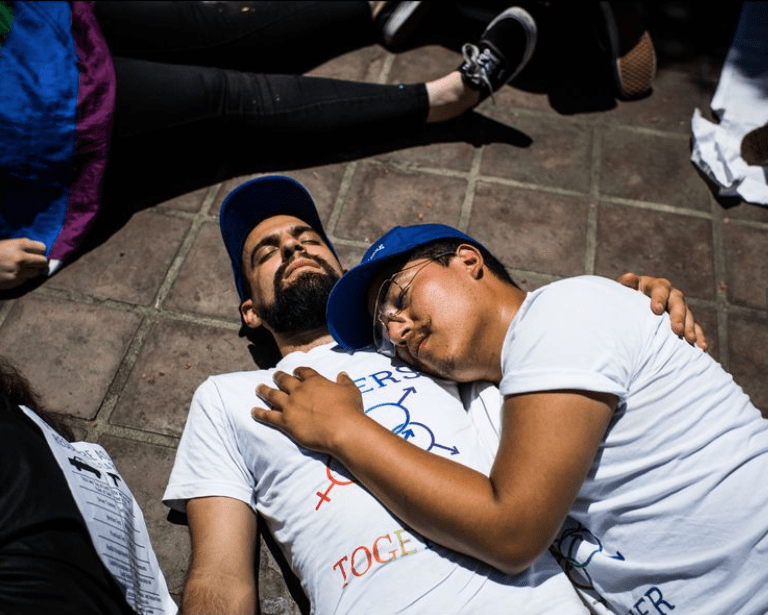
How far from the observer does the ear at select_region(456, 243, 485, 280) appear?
228 centimetres

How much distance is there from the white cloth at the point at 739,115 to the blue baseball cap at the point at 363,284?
170 centimetres

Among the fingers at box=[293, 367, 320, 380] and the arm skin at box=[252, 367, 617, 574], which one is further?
the fingers at box=[293, 367, 320, 380]

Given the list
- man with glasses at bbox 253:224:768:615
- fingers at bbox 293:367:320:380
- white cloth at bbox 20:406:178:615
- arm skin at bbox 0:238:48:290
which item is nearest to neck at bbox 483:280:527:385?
man with glasses at bbox 253:224:768:615

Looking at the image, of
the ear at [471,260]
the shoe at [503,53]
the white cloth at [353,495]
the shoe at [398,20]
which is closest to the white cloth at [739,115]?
the shoe at [503,53]

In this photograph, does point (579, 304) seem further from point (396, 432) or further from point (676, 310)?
point (396, 432)

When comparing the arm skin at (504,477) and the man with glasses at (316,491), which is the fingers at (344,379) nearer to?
the man with glasses at (316,491)

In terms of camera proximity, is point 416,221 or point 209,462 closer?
point 209,462

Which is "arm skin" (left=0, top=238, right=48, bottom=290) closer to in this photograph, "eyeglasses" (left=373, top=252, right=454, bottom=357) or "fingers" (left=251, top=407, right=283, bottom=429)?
"fingers" (left=251, top=407, right=283, bottom=429)

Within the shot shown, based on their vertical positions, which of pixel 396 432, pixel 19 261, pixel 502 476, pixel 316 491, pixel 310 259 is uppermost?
pixel 502 476

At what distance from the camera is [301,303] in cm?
255

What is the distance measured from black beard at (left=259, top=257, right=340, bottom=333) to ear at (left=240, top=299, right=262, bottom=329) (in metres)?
0.09

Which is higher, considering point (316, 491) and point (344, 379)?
point (344, 379)

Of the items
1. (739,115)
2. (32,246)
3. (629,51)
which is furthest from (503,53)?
(32,246)

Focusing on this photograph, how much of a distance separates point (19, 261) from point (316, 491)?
176 centimetres
